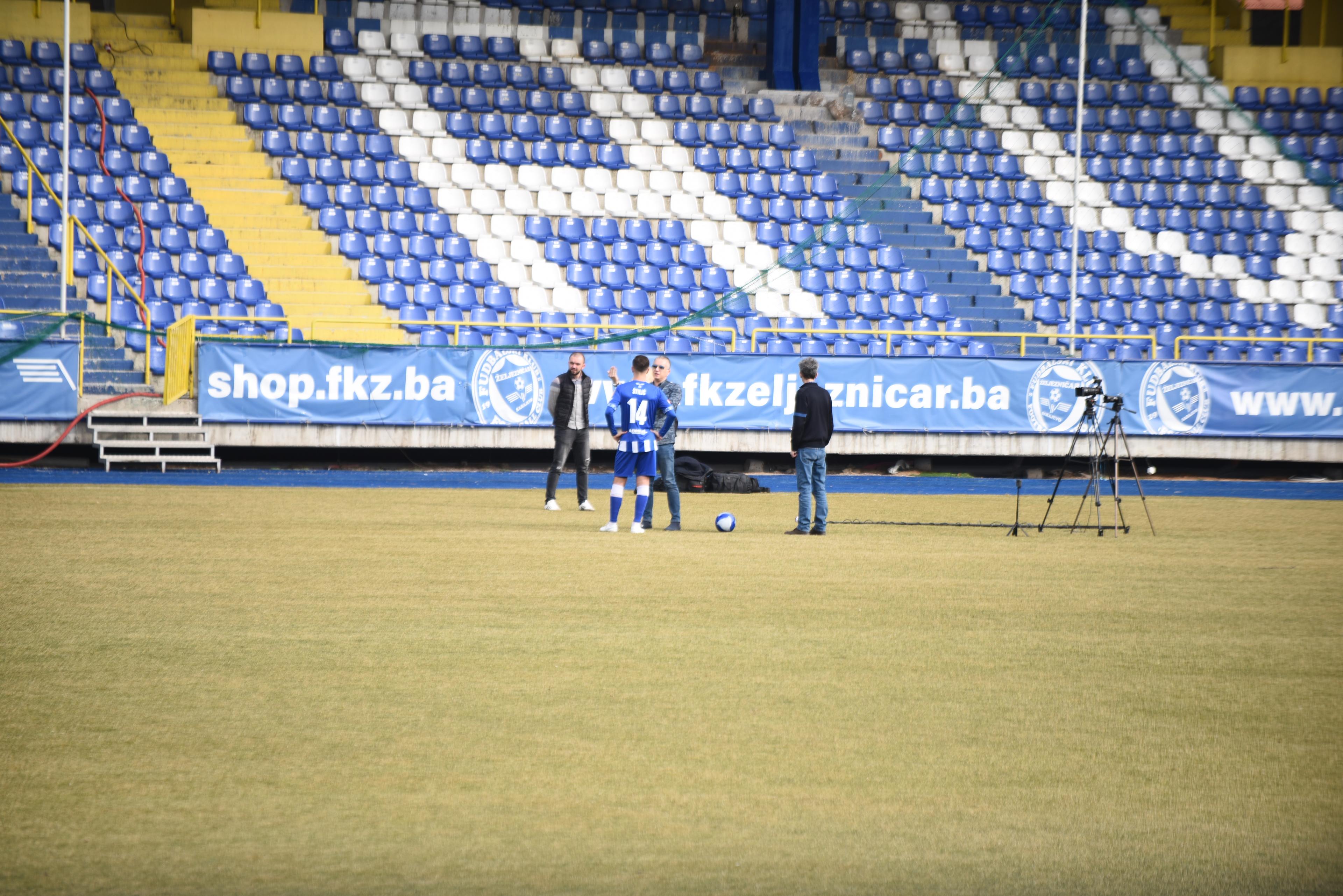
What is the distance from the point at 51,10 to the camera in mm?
29953

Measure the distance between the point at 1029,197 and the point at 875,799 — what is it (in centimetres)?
2813

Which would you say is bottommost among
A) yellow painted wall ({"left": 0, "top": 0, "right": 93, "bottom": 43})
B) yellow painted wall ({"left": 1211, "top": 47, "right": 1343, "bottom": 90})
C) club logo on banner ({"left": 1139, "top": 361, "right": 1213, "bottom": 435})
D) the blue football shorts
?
the blue football shorts

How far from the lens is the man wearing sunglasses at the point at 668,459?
14930 millimetres

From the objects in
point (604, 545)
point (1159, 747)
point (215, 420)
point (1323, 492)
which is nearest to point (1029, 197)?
point (1323, 492)

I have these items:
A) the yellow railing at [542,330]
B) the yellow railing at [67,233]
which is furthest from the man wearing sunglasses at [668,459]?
the yellow railing at [67,233]

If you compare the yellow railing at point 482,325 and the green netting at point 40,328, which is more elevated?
the yellow railing at point 482,325

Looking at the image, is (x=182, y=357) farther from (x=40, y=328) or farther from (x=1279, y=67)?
(x=1279, y=67)

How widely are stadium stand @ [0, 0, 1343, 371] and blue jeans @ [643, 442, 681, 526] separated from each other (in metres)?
9.10

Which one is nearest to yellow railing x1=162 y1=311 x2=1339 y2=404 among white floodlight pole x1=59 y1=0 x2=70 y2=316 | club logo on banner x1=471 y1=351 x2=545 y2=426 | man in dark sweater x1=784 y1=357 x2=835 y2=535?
club logo on banner x1=471 y1=351 x2=545 y2=426

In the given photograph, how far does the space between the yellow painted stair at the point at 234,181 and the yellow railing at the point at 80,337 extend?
360cm

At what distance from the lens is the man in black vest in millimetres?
17000

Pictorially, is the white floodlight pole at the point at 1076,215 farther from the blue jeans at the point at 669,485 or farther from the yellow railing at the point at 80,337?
the yellow railing at the point at 80,337

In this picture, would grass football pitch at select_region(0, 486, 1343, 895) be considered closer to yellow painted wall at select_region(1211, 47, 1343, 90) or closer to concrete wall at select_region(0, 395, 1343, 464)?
concrete wall at select_region(0, 395, 1343, 464)

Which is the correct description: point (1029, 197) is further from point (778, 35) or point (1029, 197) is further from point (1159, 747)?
point (1159, 747)
